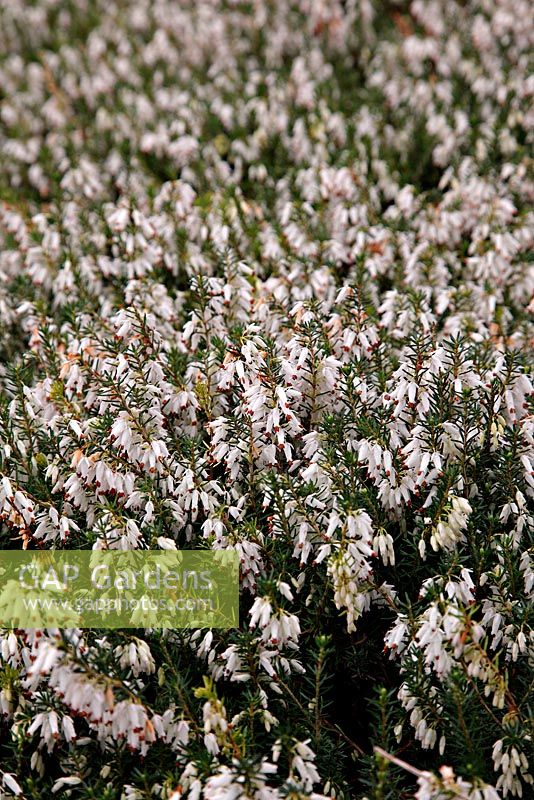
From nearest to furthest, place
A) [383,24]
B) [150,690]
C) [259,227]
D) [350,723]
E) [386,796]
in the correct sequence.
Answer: [386,796] < [150,690] < [350,723] < [259,227] < [383,24]

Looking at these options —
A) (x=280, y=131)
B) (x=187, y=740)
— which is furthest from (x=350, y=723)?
(x=280, y=131)

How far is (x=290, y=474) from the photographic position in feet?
14.2

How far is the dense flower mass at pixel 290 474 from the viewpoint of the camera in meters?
3.48

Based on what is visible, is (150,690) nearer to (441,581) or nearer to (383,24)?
(441,581)

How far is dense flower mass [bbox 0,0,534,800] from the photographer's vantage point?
11.4ft

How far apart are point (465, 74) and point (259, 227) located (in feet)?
12.4

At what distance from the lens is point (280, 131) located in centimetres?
791

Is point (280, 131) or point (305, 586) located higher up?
point (280, 131)

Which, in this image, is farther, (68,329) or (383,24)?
(383,24)
